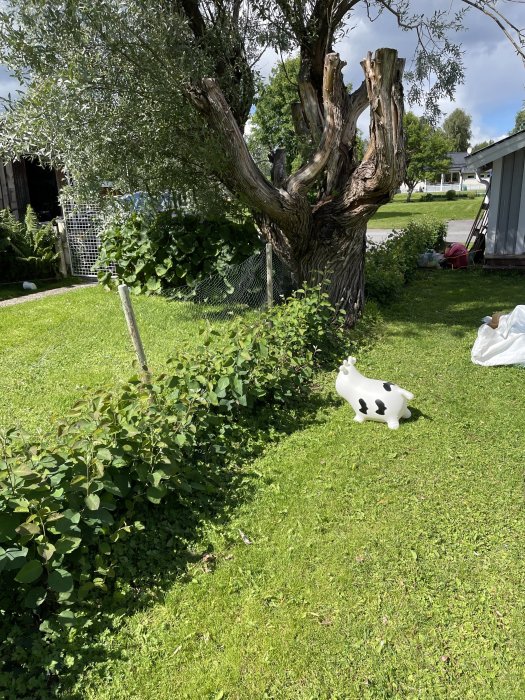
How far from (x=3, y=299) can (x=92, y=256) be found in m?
2.20

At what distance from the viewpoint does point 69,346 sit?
20.5 feet

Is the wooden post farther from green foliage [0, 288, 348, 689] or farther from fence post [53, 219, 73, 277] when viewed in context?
fence post [53, 219, 73, 277]

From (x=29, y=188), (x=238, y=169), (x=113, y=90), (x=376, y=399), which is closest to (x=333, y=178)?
(x=238, y=169)

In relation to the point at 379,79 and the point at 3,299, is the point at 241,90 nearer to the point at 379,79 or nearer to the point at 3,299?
the point at 379,79

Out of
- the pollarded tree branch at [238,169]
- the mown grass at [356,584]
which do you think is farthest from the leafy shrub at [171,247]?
the mown grass at [356,584]

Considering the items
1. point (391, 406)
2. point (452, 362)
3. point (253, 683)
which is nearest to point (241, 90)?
point (452, 362)

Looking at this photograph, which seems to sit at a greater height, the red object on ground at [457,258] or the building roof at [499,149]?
the building roof at [499,149]

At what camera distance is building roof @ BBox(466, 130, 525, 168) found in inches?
388

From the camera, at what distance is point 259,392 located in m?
4.14

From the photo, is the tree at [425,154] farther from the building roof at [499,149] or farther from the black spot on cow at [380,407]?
the black spot on cow at [380,407]

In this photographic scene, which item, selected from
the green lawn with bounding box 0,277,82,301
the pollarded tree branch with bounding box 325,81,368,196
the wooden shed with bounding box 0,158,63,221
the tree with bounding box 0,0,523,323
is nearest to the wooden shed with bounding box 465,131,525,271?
the tree with bounding box 0,0,523,323

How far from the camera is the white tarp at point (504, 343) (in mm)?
5496

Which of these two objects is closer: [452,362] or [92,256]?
[452,362]

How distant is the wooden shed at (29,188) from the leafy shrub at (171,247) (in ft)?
18.6
